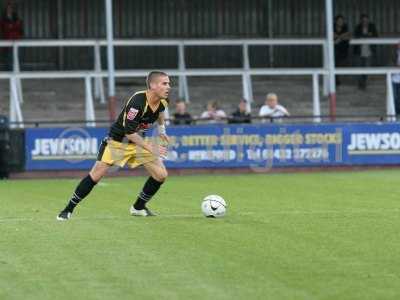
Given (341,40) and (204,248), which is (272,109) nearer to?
(341,40)

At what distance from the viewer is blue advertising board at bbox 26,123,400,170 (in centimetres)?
2689

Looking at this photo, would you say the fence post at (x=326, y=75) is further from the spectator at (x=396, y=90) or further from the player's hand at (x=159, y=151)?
the player's hand at (x=159, y=151)

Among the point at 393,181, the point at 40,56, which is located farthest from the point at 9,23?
the point at 393,181

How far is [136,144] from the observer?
15.5 m

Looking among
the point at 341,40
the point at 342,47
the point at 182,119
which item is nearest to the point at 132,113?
the point at 182,119

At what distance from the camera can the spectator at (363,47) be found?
3353 cm

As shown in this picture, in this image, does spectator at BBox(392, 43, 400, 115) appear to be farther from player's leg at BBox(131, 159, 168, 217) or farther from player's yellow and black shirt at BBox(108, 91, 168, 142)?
player's yellow and black shirt at BBox(108, 91, 168, 142)

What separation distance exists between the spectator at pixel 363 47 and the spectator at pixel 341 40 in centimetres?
31

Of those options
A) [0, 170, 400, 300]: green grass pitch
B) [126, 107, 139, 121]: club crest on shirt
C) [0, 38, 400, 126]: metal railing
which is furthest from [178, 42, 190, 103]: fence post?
[126, 107, 139, 121]: club crest on shirt

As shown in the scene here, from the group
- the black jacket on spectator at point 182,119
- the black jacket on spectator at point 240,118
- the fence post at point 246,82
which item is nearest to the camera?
the black jacket on spectator at point 182,119

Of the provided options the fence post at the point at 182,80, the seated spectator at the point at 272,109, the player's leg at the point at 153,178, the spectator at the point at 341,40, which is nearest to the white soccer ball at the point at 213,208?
the player's leg at the point at 153,178

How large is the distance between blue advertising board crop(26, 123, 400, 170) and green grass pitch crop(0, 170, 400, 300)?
6263 millimetres

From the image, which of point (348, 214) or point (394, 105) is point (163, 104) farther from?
point (394, 105)

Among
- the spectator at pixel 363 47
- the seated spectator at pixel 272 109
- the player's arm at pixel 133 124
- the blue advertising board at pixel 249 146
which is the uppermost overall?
Result: the spectator at pixel 363 47
